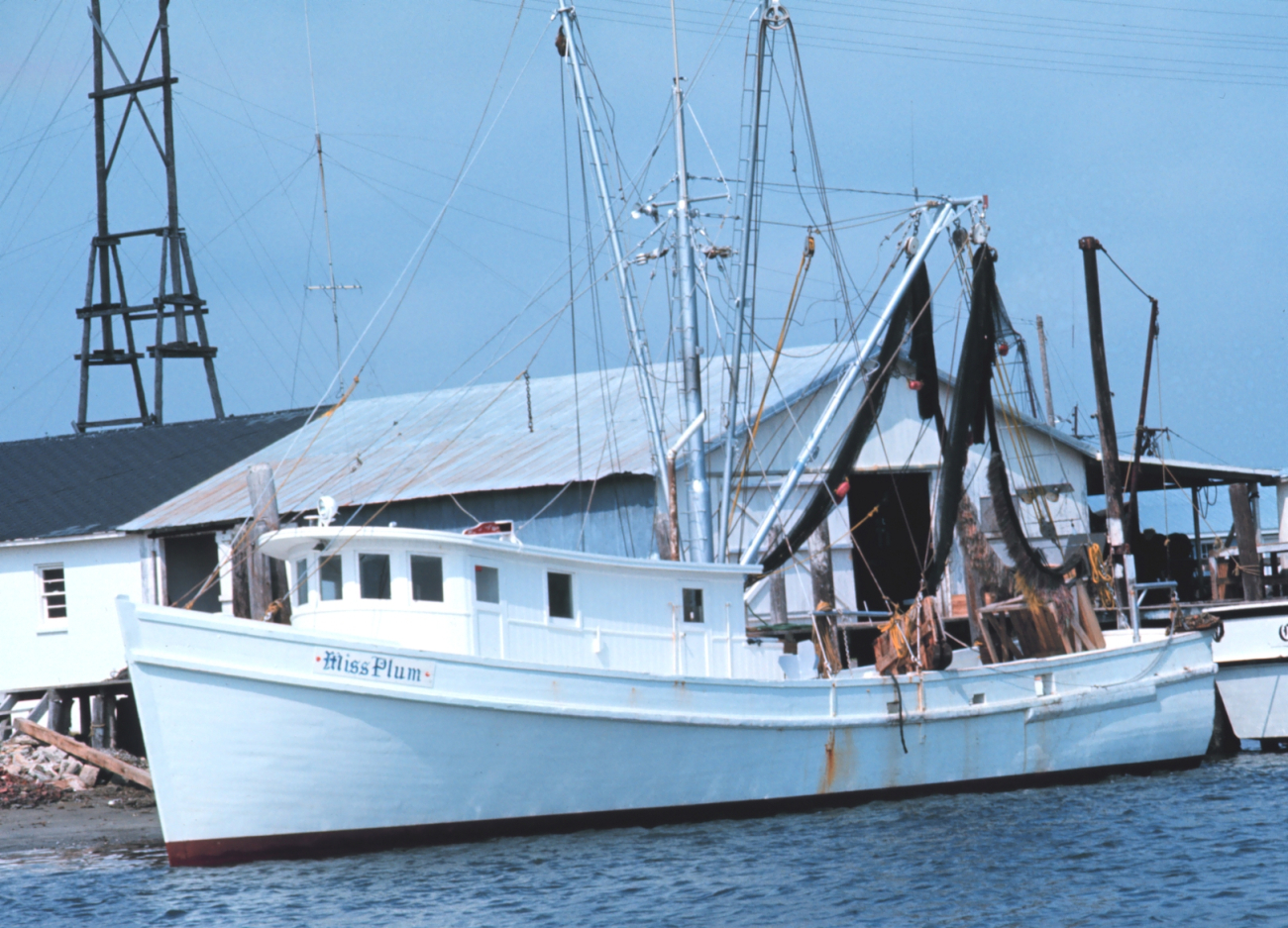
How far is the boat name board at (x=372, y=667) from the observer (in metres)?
15.5

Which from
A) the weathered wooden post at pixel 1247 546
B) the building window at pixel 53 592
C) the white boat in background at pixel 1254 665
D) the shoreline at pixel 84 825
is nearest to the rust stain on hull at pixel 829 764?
the white boat in background at pixel 1254 665

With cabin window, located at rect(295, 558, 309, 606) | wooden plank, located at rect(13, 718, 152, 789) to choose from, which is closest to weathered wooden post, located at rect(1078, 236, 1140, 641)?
cabin window, located at rect(295, 558, 309, 606)

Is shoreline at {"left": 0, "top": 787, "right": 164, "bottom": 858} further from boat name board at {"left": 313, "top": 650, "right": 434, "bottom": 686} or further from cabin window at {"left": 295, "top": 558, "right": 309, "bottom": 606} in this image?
boat name board at {"left": 313, "top": 650, "right": 434, "bottom": 686}

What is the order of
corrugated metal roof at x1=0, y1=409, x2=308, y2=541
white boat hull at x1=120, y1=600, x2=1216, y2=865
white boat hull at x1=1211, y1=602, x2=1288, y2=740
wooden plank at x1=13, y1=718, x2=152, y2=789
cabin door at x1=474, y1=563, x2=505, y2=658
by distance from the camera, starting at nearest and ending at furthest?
white boat hull at x1=120, y1=600, x2=1216, y2=865 → cabin door at x1=474, y1=563, x2=505, y2=658 → wooden plank at x1=13, y1=718, x2=152, y2=789 → white boat hull at x1=1211, y1=602, x2=1288, y2=740 → corrugated metal roof at x1=0, y1=409, x2=308, y2=541

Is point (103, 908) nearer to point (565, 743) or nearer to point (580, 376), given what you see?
point (565, 743)

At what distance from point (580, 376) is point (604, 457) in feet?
26.5

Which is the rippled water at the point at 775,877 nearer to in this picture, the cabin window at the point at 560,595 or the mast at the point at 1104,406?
the cabin window at the point at 560,595

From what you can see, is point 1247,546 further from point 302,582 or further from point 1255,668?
point 302,582

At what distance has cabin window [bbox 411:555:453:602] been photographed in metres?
16.9

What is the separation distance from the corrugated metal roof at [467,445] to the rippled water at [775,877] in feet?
28.3

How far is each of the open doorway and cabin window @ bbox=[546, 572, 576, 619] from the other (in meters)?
10.6

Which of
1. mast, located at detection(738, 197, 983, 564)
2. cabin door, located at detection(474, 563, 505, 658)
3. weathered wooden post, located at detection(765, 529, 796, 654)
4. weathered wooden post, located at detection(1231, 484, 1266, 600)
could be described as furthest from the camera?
weathered wooden post, located at detection(1231, 484, 1266, 600)

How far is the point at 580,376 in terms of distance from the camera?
33094 mm

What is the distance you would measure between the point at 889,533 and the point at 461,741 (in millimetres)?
16108
